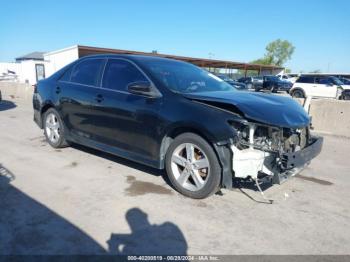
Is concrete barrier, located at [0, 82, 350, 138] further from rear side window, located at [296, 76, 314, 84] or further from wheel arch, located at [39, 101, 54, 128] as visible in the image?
rear side window, located at [296, 76, 314, 84]

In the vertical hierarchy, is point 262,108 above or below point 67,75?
below

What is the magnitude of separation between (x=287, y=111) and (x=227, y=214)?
1.47 m

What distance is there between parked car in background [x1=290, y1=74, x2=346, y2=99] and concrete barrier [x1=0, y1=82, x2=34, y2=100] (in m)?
16.8

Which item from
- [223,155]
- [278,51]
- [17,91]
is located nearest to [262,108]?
[223,155]

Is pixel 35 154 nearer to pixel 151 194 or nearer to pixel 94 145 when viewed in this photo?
pixel 94 145

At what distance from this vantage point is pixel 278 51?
9738cm

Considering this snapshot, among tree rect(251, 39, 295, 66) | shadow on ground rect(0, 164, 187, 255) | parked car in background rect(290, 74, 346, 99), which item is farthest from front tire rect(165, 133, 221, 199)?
tree rect(251, 39, 295, 66)

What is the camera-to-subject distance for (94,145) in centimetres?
512

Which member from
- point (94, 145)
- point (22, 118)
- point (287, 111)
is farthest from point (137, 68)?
point (22, 118)

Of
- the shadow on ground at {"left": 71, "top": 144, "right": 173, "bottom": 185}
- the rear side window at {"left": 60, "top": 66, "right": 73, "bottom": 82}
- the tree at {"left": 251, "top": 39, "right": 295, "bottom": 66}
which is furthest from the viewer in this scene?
the tree at {"left": 251, "top": 39, "right": 295, "bottom": 66}

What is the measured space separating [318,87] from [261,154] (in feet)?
66.3

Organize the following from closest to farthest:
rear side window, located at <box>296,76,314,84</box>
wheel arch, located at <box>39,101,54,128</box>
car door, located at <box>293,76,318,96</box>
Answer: wheel arch, located at <box>39,101,54,128</box> → car door, located at <box>293,76,318,96</box> → rear side window, located at <box>296,76,314,84</box>

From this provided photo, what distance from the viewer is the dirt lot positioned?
2943 millimetres

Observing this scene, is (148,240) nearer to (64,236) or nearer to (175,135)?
(64,236)
